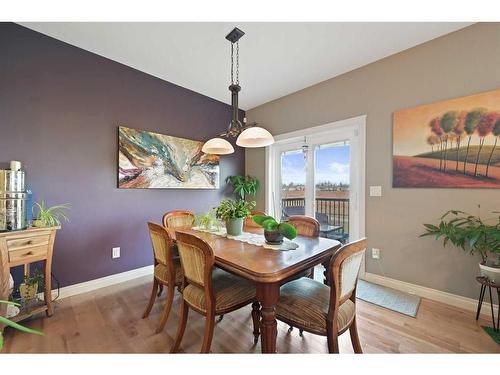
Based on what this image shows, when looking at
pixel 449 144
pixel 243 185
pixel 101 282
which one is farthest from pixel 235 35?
pixel 101 282

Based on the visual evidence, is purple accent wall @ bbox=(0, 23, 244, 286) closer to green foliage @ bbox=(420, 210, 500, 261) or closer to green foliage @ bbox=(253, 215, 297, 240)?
green foliage @ bbox=(253, 215, 297, 240)

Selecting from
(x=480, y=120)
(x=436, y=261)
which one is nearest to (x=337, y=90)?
(x=480, y=120)

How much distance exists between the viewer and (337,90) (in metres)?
2.93

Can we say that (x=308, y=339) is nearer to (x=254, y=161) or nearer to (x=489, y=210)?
(x=489, y=210)

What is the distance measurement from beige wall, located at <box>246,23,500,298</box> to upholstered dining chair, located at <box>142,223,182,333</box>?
231cm

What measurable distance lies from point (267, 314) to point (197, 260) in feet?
1.69

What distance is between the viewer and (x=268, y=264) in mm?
1232

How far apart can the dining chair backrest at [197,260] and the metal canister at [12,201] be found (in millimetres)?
1496

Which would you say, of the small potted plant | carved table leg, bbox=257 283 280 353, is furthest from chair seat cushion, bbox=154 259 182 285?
the small potted plant

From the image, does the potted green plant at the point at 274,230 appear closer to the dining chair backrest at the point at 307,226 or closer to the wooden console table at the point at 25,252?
the dining chair backrest at the point at 307,226

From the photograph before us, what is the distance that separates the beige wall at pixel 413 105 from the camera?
200 cm

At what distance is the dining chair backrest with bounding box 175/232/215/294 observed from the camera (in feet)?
4.08

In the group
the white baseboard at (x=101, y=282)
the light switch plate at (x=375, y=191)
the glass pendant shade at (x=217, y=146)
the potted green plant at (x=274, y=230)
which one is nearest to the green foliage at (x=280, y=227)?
the potted green plant at (x=274, y=230)
